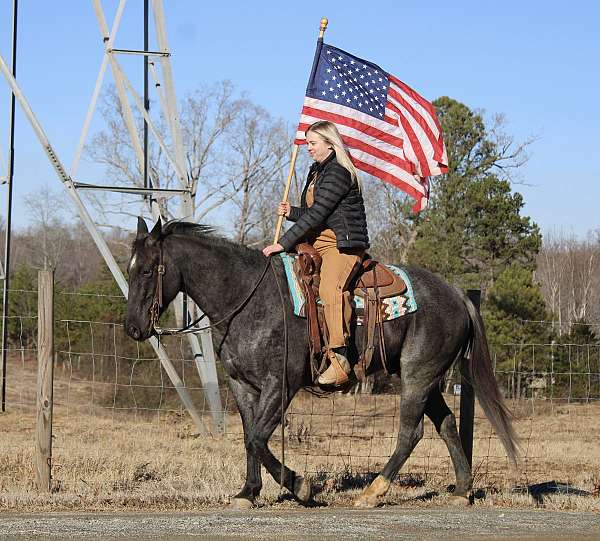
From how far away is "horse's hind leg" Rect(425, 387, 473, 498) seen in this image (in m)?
8.72

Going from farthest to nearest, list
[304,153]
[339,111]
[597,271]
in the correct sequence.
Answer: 1. [597,271]
2. [304,153]
3. [339,111]

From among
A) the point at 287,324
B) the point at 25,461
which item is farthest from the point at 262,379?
the point at 25,461

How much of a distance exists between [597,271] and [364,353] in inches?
2125

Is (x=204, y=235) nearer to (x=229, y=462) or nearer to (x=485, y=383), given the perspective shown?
(x=485, y=383)

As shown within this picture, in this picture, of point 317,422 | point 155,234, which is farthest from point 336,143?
point 317,422

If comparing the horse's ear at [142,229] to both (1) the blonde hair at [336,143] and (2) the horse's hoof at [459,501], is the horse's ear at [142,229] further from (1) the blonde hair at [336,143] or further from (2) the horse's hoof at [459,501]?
(2) the horse's hoof at [459,501]

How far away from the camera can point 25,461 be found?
10680 mm

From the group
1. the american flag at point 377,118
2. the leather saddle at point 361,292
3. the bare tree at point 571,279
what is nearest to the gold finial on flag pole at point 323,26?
the american flag at point 377,118

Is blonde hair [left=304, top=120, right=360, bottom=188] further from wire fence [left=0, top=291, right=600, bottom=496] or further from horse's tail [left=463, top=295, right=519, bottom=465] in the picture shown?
wire fence [left=0, top=291, right=600, bottom=496]

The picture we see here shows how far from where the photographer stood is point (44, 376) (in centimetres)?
897

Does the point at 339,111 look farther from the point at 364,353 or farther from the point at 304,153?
the point at 304,153

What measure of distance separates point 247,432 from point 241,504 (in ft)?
1.88

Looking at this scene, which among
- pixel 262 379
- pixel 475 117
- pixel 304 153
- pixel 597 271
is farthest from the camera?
pixel 597 271

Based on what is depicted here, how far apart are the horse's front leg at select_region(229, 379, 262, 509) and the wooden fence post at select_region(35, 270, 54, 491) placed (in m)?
1.82
